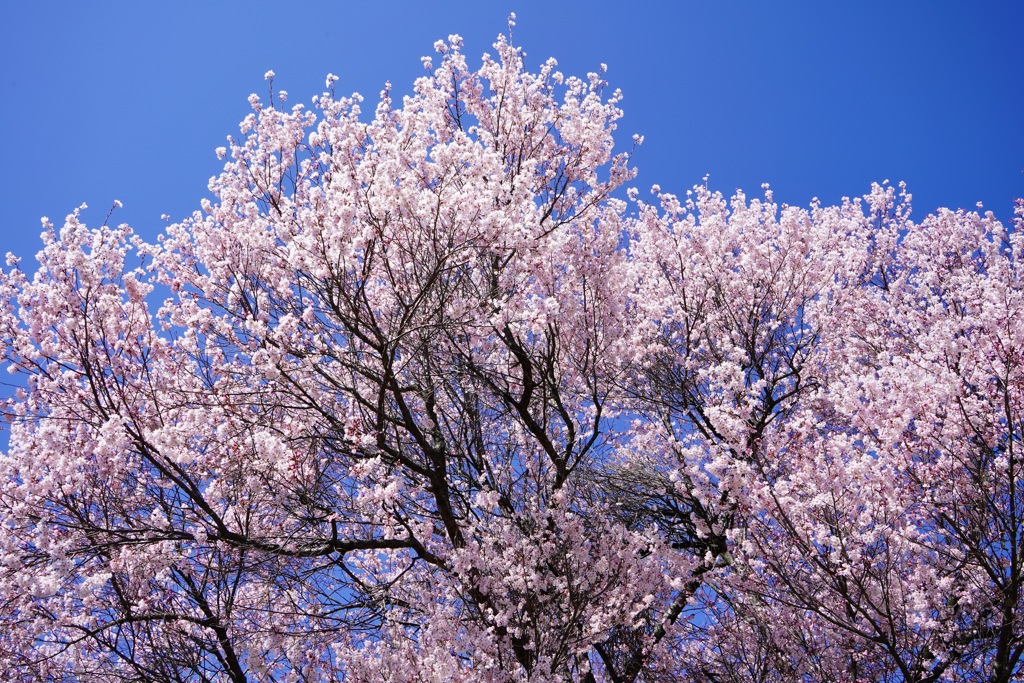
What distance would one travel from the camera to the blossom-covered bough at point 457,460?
7199mm

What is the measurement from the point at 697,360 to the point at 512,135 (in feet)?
15.6

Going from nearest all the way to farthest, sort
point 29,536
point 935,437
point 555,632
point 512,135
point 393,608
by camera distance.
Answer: point 935,437 → point 29,536 → point 555,632 → point 393,608 → point 512,135

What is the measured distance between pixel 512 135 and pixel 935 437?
293 inches

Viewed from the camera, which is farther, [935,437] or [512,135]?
[512,135]

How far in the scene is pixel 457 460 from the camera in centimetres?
934

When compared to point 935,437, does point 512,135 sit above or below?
above

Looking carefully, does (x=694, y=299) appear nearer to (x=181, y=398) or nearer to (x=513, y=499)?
(x=513, y=499)

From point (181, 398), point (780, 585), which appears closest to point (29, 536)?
point (181, 398)

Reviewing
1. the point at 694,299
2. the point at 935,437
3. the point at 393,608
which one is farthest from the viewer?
the point at 694,299

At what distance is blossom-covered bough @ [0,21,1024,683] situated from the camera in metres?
7.20

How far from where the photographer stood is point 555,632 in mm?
8414

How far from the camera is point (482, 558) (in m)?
8.16

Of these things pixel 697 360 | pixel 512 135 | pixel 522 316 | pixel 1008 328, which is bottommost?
pixel 1008 328

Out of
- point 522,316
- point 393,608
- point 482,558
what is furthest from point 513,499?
point 522,316
